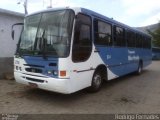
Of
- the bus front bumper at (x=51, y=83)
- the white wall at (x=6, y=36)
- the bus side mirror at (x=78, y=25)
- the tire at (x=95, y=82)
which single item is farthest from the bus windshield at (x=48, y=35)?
the white wall at (x=6, y=36)

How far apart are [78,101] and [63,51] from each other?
188cm

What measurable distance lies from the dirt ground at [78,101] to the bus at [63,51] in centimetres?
52

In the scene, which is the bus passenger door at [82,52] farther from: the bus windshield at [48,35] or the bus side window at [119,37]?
the bus side window at [119,37]

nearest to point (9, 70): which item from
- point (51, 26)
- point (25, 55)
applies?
point (25, 55)

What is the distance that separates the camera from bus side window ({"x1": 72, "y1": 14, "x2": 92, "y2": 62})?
638cm

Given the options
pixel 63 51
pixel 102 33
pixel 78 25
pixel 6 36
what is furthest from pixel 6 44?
pixel 63 51

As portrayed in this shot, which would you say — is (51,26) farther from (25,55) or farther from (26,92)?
(26,92)

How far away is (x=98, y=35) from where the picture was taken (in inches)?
309

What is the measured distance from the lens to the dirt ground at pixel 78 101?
5949 millimetres

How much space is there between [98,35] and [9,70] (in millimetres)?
5459

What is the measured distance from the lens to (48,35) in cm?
638

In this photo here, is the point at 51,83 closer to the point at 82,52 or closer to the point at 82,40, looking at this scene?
the point at 82,52

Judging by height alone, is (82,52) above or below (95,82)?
above

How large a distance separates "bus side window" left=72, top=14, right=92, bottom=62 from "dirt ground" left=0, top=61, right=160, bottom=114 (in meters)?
1.43
